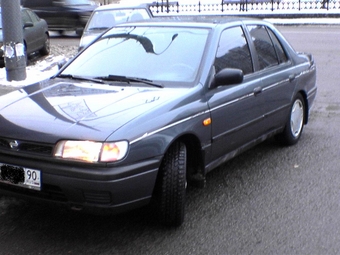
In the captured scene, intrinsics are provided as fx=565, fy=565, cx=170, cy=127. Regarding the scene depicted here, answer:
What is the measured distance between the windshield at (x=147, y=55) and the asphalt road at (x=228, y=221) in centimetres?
112

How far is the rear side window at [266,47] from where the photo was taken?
5793 millimetres

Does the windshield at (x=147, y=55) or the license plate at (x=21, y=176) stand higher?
the windshield at (x=147, y=55)

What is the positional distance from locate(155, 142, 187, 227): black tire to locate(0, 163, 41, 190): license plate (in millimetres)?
857

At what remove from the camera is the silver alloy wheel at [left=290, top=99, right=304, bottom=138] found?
21.1 feet

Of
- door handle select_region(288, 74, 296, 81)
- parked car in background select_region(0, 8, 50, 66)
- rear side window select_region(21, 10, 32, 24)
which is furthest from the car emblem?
rear side window select_region(21, 10, 32, 24)

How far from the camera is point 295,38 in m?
18.8

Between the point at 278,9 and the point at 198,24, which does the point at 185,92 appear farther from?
the point at 278,9

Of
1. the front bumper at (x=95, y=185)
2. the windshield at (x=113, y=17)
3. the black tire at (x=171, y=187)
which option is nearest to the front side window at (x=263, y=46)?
the black tire at (x=171, y=187)

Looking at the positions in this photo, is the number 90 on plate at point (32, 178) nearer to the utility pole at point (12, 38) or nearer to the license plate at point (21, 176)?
the license plate at point (21, 176)

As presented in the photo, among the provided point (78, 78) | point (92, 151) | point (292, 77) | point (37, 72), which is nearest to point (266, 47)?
point (292, 77)

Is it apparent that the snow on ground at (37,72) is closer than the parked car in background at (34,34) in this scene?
Yes

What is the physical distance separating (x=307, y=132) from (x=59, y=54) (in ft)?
32.7

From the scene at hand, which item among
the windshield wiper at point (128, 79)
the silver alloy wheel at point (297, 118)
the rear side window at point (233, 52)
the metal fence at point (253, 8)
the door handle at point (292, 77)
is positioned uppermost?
the rear side window at point (233, 52)

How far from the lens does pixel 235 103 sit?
500 cm
